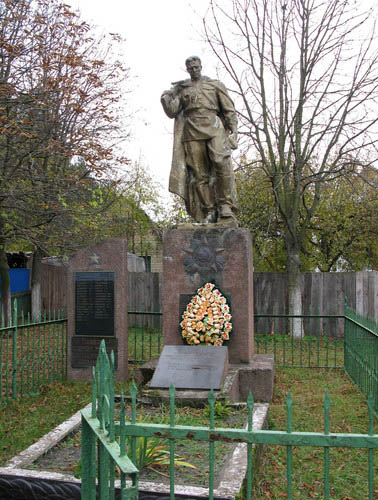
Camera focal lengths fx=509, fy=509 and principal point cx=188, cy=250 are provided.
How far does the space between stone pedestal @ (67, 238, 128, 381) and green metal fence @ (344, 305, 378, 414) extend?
3.49 m

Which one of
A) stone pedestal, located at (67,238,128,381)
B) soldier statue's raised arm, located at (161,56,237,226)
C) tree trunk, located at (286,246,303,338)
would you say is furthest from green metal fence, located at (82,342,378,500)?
tree trunk, located at (286,246,303,338)

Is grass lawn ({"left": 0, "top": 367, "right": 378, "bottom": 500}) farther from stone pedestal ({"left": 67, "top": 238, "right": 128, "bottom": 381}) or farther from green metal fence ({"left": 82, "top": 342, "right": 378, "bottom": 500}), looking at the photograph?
green metal fence ({"left": 82, "top": 342, "right": 378, "bottom": 500})

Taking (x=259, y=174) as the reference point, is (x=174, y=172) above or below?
below

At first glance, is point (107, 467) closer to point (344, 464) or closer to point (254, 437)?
point (254, 437)

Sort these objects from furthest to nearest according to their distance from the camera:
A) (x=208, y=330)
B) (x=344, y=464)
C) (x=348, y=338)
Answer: (x=348, y=338) → (x=208, y=330) → (x=344, y=464)

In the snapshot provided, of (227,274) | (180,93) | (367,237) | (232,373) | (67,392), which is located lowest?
(67,392)

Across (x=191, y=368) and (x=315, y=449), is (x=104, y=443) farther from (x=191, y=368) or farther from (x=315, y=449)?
(x=191, y=368)

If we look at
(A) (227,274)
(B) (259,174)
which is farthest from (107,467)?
(B) (259,174)

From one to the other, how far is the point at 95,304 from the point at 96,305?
24mm

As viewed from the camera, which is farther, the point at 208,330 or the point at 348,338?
the point at 348,338

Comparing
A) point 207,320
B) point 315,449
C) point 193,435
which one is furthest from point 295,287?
point 193,435

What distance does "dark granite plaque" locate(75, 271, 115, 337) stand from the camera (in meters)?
7.96

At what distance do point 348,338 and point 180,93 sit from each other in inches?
190

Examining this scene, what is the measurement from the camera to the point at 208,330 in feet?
22.2
